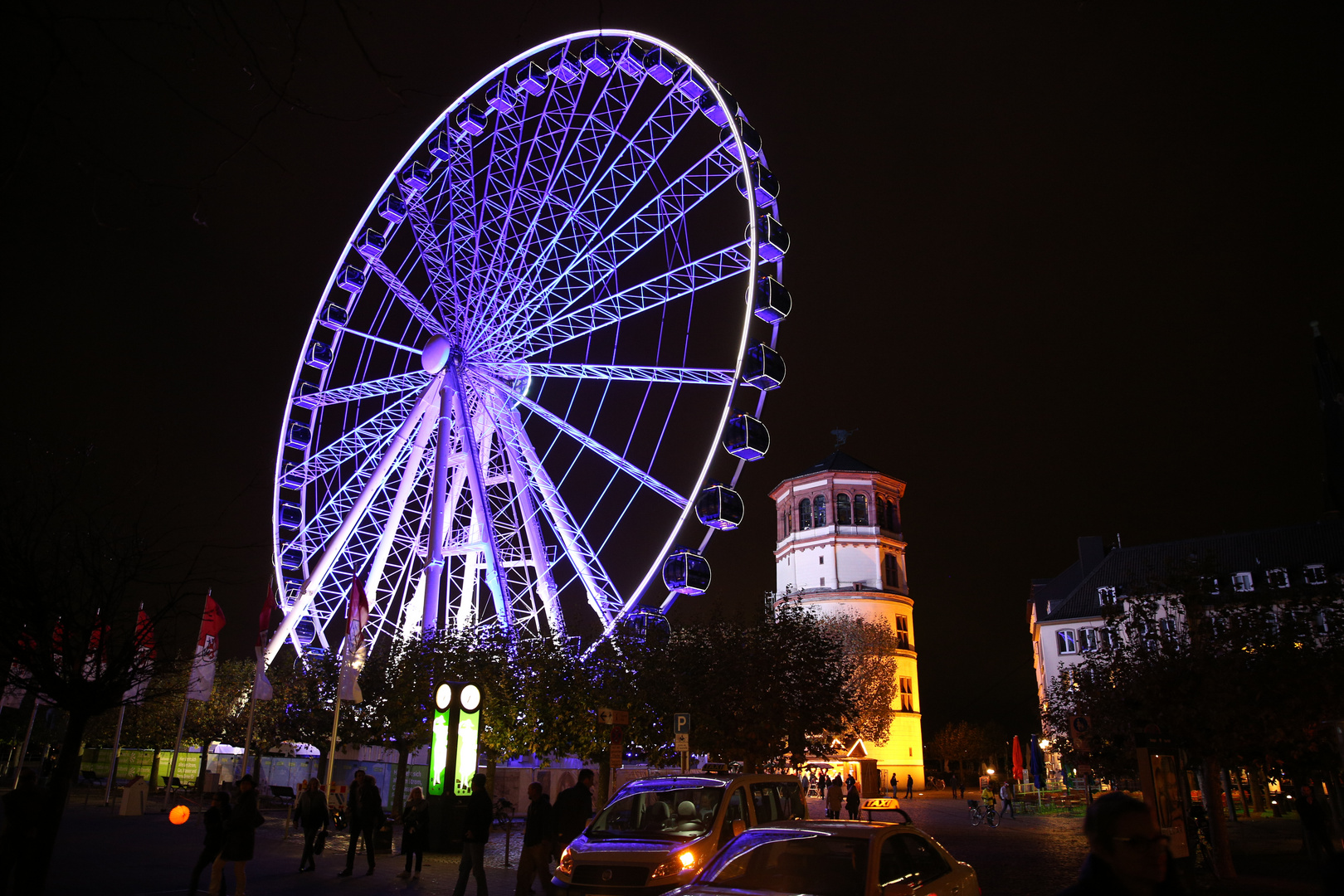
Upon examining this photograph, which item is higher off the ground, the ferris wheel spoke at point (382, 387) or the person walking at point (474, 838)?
the ferris wheel spoke at point (382, 387)

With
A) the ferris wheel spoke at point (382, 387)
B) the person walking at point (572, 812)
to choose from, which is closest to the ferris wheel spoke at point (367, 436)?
the ferris wheel spoke at point (382, 387)

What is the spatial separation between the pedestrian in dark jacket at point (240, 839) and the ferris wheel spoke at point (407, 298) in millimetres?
18902

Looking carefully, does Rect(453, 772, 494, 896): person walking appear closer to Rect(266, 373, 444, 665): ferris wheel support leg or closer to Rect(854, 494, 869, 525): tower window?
Rect(266, 373, 444, 665): ferris wheel support leg

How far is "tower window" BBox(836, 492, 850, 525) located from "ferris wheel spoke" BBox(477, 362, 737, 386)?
53.6 metres

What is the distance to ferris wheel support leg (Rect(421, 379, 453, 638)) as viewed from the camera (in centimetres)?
2806

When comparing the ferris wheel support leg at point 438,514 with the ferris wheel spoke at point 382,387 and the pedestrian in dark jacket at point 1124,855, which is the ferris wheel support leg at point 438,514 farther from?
the pedestrian in dark jacket at point 1124,855

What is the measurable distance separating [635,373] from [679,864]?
57.1 ft

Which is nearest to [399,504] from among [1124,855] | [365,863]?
[365,863]

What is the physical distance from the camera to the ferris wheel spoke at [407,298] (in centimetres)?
2909

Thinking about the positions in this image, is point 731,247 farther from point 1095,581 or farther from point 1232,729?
point 1095,581

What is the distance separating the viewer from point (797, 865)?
750cm

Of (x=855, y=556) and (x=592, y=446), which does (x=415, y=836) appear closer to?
(x=592, y=446)

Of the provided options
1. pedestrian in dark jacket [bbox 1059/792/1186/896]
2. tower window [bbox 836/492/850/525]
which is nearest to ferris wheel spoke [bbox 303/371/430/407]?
pedestrian in dark jacket [bbox 1059/792/1186/896]

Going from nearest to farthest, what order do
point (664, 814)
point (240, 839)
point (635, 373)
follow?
1. point (240, 839)
2. point (664, 814)
3. point (635, 373)
